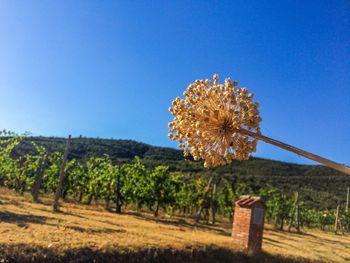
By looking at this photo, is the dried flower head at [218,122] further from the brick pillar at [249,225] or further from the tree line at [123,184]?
the tree line at [123,184]

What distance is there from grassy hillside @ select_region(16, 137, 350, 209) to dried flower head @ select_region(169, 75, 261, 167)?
44.8m

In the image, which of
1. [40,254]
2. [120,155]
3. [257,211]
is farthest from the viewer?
[120,155]

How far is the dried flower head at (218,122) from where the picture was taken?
212cm

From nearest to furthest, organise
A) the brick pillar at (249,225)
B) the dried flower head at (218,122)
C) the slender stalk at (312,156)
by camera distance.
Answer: the slender stalk at (312,156) < the dried flower head at (218,122) < the brick pillar at (249,225)

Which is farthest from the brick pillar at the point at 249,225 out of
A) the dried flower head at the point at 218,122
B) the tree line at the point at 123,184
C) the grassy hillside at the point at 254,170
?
the grassy hillside at the point at 254,170

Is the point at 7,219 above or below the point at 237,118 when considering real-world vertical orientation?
below

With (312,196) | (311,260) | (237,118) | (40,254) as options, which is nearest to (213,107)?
(237,118)

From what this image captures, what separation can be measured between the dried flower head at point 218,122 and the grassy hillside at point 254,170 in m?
44.8

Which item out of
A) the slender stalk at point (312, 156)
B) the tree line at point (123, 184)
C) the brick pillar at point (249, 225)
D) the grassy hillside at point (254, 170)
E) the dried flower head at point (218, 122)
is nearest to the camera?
the slender stalk at point (312, 156)

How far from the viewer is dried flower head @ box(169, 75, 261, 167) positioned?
212 centimetres

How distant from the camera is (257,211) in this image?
1352cm

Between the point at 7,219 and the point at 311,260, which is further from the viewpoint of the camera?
the point at 311,260

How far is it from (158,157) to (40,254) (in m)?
74.6

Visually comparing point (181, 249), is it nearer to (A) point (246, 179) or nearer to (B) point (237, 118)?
(B) point (237, 118)
